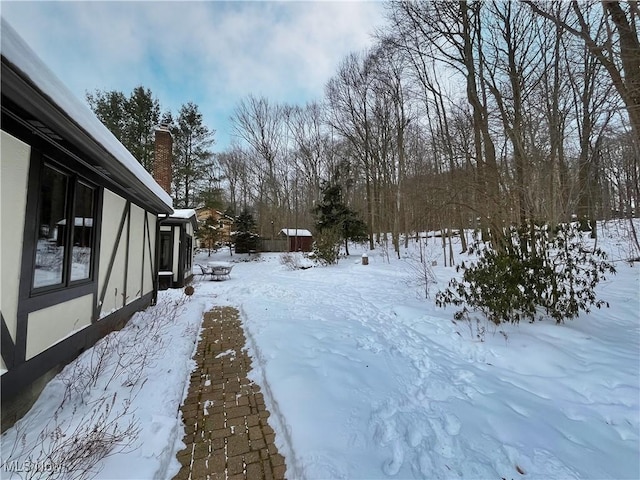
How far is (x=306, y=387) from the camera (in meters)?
2.85

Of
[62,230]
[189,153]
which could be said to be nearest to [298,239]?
[189,153]

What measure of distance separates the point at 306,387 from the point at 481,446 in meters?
1.52

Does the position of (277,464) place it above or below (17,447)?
below

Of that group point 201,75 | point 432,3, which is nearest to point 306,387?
point 201,75

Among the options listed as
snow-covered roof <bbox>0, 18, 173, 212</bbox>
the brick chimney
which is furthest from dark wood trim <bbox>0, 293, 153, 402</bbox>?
the brick chimney

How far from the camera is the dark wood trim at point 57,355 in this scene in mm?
2166

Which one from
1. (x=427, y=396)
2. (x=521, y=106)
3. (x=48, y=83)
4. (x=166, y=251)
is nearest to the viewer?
(x=48, y=83)

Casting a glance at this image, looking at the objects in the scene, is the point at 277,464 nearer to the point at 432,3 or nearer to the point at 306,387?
the point at 306,387

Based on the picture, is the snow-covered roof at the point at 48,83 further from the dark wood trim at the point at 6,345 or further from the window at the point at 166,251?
the window at the point at 166,251

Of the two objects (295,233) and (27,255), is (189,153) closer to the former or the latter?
(295,233)

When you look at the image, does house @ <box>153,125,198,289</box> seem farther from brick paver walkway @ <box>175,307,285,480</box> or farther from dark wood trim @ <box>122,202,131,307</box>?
brick paver walkway @ <box>175,307,285,480</box>

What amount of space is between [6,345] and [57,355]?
31.3 inches

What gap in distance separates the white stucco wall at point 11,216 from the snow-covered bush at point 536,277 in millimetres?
5249

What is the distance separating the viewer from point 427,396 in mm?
2688
